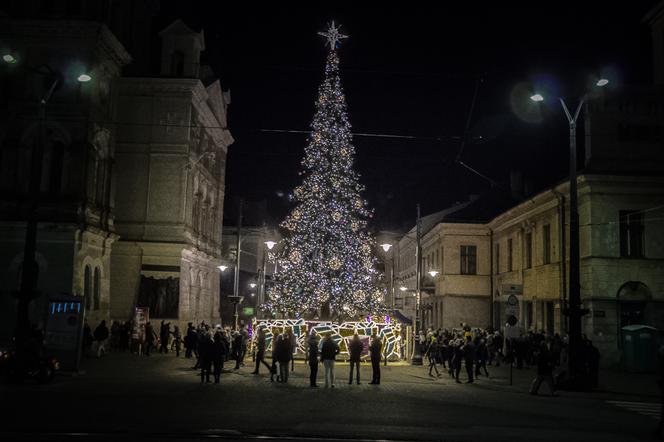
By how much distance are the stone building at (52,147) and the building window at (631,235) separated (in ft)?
79.1

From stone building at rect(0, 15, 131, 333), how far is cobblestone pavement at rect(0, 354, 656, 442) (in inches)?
394

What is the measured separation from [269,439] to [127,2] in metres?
34.8

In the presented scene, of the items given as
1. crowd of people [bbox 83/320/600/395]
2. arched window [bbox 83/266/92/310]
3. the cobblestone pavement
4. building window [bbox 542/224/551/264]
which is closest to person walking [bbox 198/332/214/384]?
crowd of people [bbox 83/320/600/395]

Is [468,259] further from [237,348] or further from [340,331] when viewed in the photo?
[237,348]

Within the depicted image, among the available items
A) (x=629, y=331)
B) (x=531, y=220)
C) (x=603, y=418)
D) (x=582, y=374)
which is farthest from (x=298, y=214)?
(x=603, y=418)

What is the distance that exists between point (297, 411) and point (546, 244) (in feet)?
87.9

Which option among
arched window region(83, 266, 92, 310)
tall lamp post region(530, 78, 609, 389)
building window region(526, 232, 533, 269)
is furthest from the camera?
building window region(526, 232, 533, 269)

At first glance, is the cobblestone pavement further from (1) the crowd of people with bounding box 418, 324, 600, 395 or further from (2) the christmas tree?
(2) the christmas tree

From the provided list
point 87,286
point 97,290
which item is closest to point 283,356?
point 87,286

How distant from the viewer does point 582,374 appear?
22188 mm

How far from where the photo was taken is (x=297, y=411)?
15.7 metres

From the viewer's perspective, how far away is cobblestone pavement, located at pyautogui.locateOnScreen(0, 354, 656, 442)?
41.6 feet

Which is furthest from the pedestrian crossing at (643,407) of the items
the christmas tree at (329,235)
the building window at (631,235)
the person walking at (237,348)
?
the christmas tree at (329,235)

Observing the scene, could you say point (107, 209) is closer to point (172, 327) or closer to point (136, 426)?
point (172, 327)
